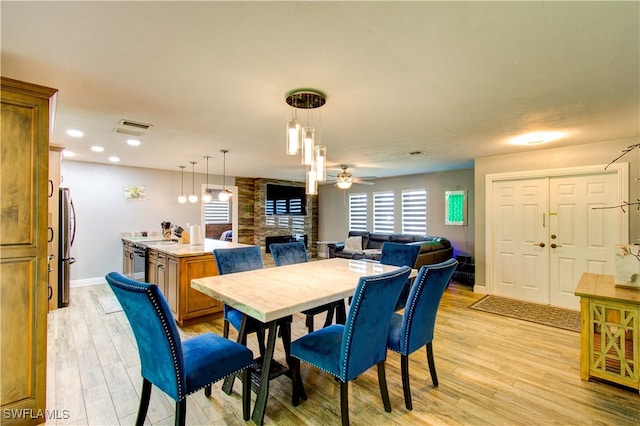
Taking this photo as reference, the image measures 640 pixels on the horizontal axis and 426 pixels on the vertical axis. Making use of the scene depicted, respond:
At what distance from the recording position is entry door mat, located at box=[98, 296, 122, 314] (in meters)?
4.19

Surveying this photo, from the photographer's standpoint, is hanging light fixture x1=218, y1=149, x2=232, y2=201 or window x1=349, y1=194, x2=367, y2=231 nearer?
hanging light fixture x1=218, y1=149, x2=232, y2=201

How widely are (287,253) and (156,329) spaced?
2003 millimetres

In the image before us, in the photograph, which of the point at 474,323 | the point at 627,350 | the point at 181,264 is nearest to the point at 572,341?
the point at 627,350

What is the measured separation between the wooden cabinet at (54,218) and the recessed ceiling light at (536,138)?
611 cm

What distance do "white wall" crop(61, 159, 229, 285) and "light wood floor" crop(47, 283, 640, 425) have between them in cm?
281

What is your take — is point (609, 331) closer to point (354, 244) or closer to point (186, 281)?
point (186, 281)

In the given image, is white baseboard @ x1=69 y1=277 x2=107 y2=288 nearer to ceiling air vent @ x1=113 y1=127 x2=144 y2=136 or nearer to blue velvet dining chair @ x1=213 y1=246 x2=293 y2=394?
ceiling air vent @ x1=113 y1=127 x2=144 y2=136

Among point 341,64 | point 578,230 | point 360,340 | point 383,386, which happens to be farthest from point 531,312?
point 341,64

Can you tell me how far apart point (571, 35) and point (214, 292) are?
104 inches

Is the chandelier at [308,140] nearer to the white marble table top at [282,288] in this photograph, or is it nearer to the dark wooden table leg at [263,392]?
the white marble table top at [282,288]

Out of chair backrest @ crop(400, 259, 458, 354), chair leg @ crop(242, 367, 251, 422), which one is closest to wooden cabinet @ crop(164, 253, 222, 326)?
chair leg @ crop(242, 367, 251, 422)

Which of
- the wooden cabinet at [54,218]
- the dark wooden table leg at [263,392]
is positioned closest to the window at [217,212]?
the wooden cabinet at [54,218]

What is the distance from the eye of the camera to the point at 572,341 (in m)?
3.24

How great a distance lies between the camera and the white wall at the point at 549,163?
12.5ft
